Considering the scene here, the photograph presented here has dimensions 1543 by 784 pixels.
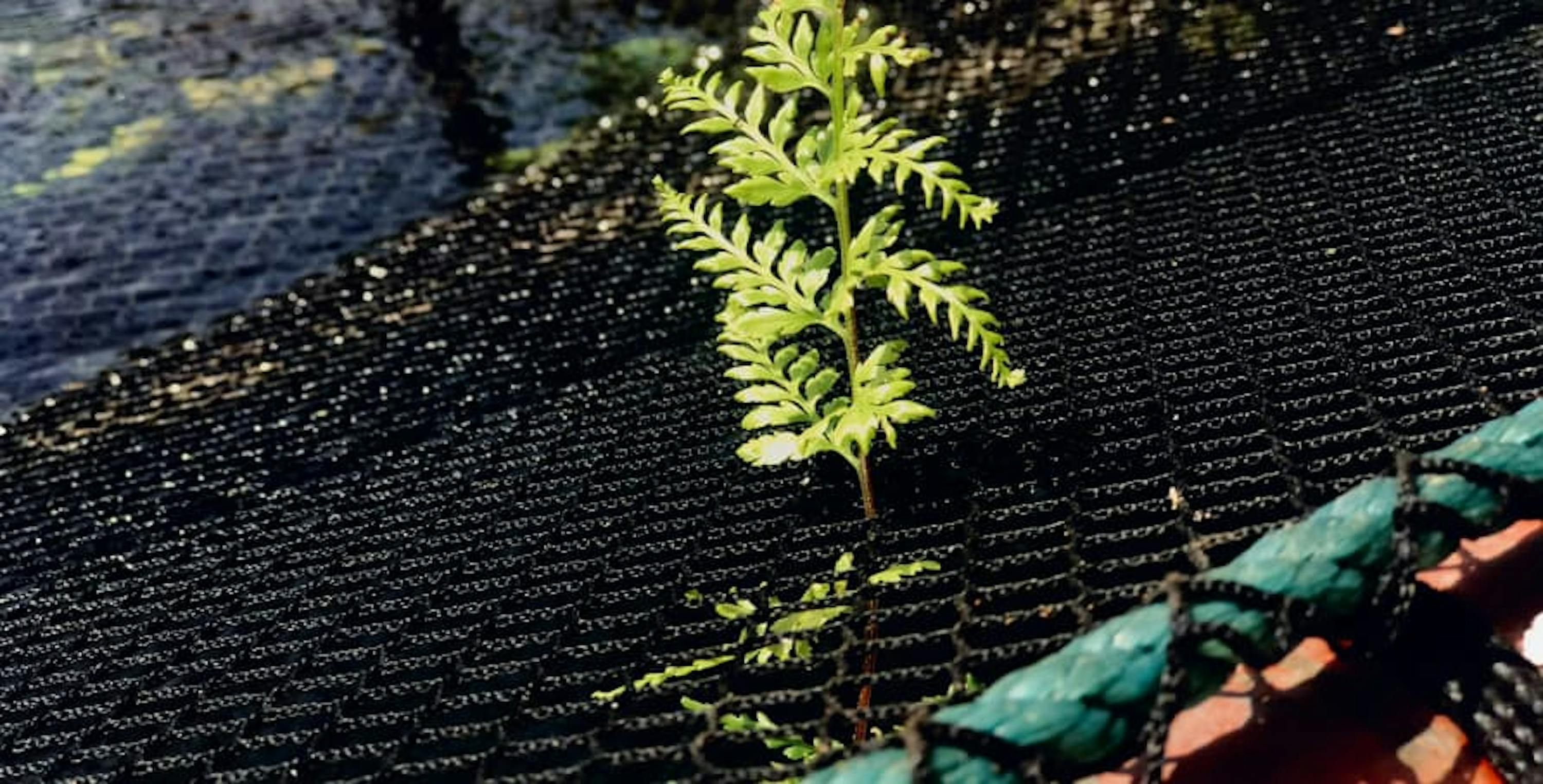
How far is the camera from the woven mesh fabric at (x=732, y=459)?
225cm

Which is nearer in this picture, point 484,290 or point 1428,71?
point 1428,71

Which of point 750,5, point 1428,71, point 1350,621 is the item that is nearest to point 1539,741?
point 1350,621

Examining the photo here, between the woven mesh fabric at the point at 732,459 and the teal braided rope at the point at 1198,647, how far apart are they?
1.05 ft

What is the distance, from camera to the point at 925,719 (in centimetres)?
135

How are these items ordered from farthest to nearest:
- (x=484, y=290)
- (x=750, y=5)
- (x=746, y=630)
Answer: (x=750, y=5)
(x=484, y=290)
(x=746, y=630)

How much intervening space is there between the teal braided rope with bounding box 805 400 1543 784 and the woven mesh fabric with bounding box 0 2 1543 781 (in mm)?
321

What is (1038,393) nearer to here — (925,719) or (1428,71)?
(925,719)

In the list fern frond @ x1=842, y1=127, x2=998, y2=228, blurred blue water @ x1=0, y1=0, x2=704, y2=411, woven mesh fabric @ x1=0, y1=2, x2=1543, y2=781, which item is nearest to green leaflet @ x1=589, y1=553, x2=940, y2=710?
woven mesh fabric @ x1=0, y1=2, x2=1543, y2=781

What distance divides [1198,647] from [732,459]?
1.57 meters

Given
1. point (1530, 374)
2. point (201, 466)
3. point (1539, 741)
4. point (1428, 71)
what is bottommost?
point (201, 466)

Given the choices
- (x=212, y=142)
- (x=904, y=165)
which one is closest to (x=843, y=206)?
(x=904, y=165)

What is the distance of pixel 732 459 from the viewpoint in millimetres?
2857

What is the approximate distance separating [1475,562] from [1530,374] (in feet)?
2.46

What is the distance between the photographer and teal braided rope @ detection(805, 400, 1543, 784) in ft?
4.41
